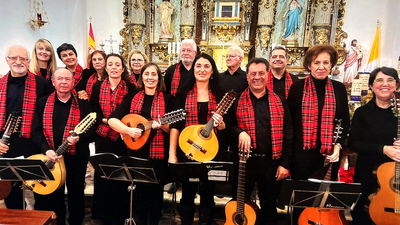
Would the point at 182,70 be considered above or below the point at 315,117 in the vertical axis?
above

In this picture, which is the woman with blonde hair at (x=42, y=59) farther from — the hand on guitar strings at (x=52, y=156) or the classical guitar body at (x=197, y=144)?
the classical guitar body at (x=197, y=144)

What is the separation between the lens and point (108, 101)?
2.80 meters

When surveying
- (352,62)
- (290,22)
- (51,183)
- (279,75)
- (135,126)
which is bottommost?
(51,183)

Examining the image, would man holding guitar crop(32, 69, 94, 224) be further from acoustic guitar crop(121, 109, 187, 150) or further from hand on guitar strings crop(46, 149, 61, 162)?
acoustic guitar crop(121, 109, 187, 150)

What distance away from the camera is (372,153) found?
7.63 ft

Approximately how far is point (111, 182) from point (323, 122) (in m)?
2.28

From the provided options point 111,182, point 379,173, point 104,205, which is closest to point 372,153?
point 379,173

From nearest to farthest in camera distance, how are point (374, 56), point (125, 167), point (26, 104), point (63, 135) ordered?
point (125, 167) < point (63, 135) < point (26, 104) < point (374, 56)

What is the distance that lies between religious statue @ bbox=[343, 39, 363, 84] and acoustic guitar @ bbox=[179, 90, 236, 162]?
6.32 m

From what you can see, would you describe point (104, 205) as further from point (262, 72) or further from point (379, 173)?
point (379, 173)

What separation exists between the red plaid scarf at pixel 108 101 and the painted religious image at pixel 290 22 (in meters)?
5.88

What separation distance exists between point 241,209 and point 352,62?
6.62 meters

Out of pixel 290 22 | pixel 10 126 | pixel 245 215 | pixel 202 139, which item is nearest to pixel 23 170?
pixel 10 126

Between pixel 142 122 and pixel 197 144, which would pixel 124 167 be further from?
pixel 197 144
